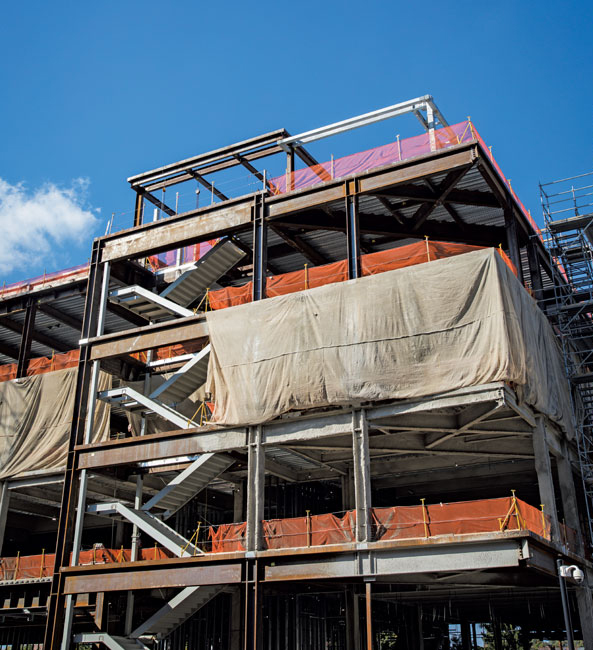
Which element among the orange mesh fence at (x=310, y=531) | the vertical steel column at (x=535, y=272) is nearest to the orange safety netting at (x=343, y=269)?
the vertical steel column at (x=535, y=272)

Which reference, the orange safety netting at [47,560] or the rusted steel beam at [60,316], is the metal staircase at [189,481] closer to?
the orange safety netting at [47,560]

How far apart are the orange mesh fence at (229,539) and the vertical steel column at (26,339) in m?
16.3

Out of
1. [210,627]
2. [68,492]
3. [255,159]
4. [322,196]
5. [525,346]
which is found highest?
[255,159]

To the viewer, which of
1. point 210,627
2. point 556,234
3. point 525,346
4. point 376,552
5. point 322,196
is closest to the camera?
point 376,552

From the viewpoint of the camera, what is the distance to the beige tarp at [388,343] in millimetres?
22406

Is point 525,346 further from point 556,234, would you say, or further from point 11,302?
point 11,302

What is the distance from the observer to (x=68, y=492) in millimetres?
28469

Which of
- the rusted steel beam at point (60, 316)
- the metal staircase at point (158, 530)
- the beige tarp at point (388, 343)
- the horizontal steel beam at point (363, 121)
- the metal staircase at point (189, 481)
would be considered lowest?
the metal staircase at point (158, 530)

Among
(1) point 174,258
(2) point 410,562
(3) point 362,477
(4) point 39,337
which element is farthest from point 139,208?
(2) point 410,562

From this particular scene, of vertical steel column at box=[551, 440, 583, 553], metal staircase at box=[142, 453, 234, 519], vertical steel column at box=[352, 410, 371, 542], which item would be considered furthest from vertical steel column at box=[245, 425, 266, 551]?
vertical steel column at box=[551, 440, 583, 553]

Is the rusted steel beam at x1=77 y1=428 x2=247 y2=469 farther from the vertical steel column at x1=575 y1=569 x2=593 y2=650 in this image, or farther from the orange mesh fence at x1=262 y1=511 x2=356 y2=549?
the vertical steel column at x1=575 y1=569 x2=593 y2=650

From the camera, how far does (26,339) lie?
36.4m

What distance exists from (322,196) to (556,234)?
35.3 feet

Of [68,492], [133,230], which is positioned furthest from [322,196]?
[68,492]
